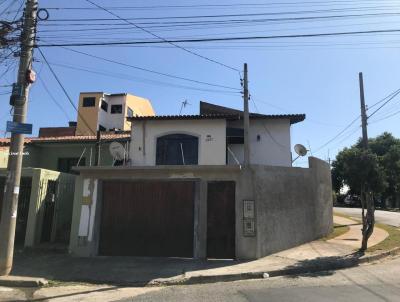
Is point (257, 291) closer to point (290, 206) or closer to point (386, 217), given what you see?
point (290, 206)

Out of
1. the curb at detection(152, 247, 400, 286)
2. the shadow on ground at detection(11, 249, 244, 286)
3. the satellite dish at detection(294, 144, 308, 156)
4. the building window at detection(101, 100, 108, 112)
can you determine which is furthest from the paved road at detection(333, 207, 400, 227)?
the building window at detection(101, 100, 108, 112)

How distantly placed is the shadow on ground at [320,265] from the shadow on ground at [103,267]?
1823 millimetres

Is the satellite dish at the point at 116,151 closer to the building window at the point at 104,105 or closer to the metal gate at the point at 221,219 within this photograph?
the metal gate at the point at 221,219

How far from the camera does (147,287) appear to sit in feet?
33.4

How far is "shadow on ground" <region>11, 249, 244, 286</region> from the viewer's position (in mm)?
10938

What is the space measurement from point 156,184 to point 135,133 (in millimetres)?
7029


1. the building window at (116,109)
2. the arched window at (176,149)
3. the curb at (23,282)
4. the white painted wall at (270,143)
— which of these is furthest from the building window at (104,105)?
the curb at (23,282)

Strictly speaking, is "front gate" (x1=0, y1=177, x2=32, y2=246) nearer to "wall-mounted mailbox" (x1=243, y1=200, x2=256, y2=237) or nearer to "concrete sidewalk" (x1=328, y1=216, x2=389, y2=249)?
"wall-mounted mailbox" (x1=243, y1=200, x2=256, y2=237)

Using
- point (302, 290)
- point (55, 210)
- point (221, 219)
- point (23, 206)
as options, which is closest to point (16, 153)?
point (55, 210)

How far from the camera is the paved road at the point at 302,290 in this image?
8.43m

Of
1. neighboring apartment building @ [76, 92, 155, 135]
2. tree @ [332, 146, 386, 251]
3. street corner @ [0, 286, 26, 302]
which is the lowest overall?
street corner @ [0, 286, 26, 302]

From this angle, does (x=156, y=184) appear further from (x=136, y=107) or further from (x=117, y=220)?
(x=136, y=107)

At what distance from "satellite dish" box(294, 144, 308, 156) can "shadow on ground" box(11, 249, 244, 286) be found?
26.2 ft

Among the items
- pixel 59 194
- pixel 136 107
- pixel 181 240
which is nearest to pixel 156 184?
pixel 181 240
